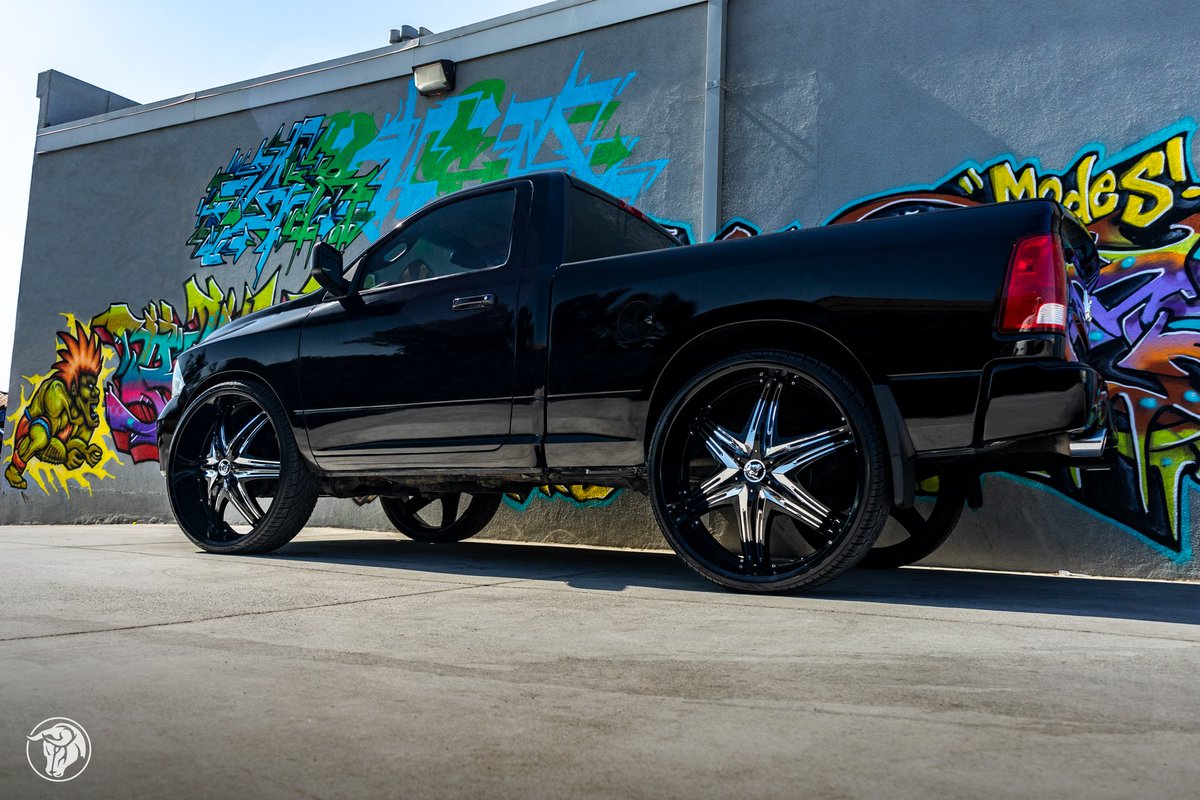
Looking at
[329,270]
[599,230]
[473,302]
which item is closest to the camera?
[473,302]

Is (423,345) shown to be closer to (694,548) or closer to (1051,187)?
(694,548)

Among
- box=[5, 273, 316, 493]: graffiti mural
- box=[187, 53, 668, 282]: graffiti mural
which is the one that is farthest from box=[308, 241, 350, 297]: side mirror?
box=[5, 273, 316, 493]: graffiti mural

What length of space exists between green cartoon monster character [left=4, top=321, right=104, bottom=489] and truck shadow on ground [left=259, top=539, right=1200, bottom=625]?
5.49 metres

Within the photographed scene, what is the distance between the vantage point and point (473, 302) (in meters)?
4.60

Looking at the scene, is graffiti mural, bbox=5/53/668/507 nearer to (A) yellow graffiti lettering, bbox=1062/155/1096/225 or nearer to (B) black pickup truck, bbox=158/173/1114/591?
(B) black pickup truck, bbox=158/173/1114/591

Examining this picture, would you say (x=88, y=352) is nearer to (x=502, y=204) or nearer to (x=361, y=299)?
(x=361, y=299)

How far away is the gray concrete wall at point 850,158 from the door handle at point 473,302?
8.23ft

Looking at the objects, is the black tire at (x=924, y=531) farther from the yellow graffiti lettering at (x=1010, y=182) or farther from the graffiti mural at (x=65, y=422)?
the graffiti mural at (x=65, y=422)

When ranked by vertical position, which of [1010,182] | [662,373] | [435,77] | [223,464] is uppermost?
[435,77]

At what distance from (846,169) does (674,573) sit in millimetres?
3213

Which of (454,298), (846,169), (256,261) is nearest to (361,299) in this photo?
(454,298)

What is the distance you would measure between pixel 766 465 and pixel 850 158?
3420mm

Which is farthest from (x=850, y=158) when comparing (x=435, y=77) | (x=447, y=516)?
(x=435, y=77)

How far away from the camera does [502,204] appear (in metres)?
4.87
